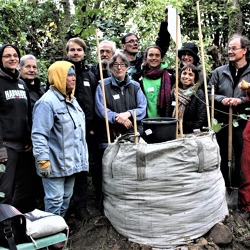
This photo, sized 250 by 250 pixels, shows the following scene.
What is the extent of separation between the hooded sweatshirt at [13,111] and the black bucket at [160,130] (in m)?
1.11

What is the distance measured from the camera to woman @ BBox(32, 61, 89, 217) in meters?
3.18

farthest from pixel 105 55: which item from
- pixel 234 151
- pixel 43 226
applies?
pixel 43 226

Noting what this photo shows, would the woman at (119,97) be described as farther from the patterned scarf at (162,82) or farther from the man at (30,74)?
the man at (30,74)

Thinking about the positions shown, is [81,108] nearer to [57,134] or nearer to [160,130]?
[57,134]

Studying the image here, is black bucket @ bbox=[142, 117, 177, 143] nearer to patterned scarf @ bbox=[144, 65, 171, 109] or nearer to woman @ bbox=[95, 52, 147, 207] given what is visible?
woman @ bbox=[95, 52, 147, 207]

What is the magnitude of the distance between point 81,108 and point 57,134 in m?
0.51

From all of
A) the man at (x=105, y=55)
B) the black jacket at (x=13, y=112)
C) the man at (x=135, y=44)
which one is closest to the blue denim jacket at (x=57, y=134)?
the black jacket at (x=13, y=112)

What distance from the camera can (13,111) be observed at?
11.3 feet

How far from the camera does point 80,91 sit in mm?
3783

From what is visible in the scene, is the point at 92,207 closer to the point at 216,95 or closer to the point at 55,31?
the point at 216,95

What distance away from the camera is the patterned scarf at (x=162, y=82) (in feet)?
12.8

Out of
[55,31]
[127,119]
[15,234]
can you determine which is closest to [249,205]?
[127,119]

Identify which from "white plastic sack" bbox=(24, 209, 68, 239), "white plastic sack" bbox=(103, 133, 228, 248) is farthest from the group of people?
"white plastic sack" bbox=(24, 209, 68, 239)

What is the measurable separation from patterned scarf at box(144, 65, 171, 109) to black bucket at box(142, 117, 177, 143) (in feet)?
2.11
